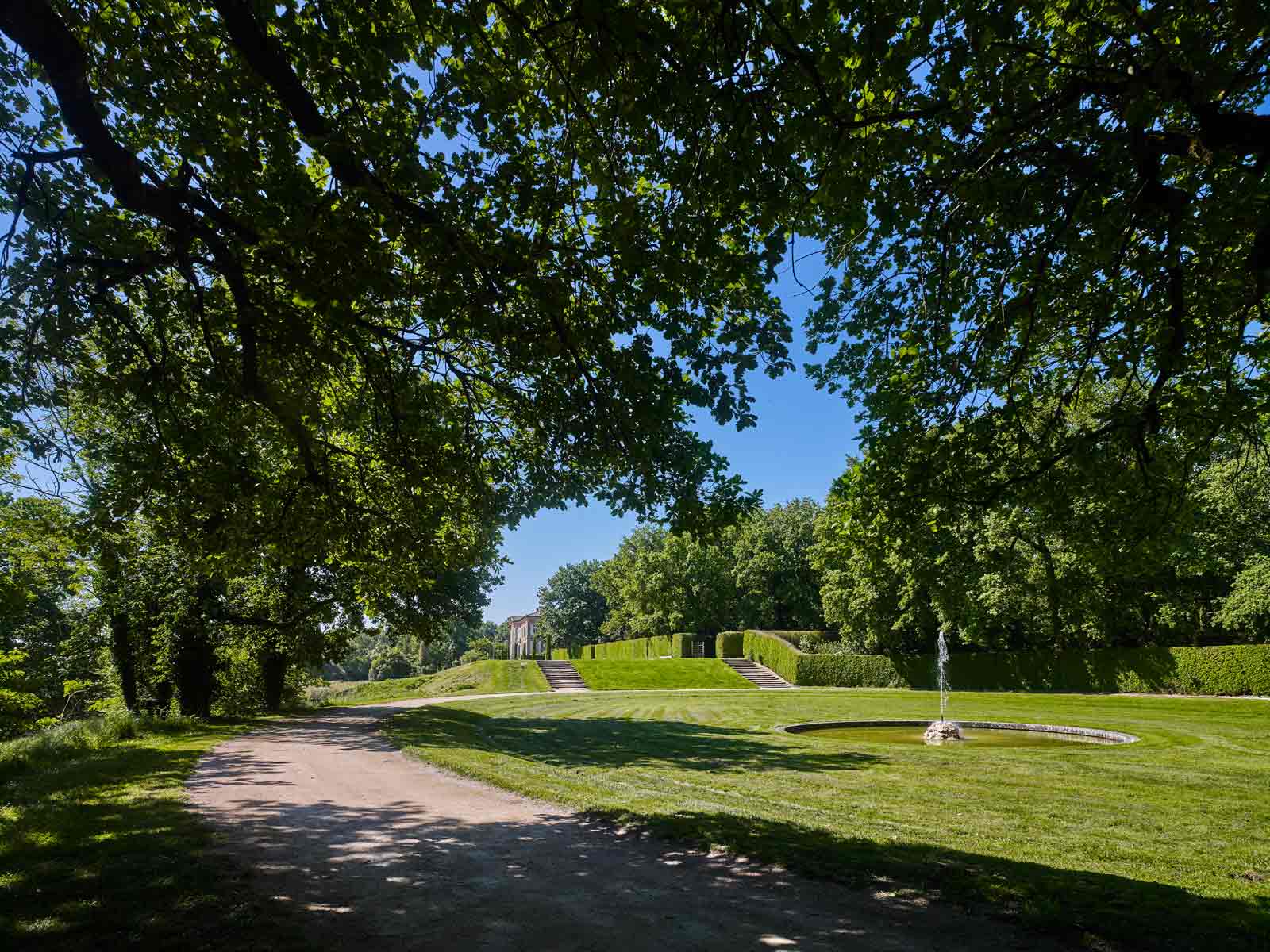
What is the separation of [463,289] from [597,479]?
117 inches

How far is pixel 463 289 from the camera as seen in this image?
19.3 ft

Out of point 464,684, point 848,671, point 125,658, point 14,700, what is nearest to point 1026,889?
point 14,700

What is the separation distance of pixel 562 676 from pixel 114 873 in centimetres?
3707

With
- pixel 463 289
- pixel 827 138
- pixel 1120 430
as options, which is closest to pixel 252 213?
pixel 463 289

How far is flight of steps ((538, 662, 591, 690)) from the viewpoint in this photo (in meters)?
38.8

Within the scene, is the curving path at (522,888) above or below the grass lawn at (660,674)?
above

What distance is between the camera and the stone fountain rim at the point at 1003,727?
15703 millimetres

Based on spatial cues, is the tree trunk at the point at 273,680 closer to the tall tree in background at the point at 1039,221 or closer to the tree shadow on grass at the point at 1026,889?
the tree shadow on grass at the point at 1026,889

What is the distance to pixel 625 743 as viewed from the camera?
15.2m

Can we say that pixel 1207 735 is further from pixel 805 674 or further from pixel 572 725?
pixel 805 674

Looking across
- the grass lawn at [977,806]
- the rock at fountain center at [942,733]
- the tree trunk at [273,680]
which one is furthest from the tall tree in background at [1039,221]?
the tree trunk at [273,680]

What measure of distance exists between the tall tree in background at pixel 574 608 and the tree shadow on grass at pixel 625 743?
6976 centimetres

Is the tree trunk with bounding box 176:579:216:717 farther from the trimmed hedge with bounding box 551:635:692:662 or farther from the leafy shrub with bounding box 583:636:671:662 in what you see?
the leafy shrub with bounding box 583:636:671:662

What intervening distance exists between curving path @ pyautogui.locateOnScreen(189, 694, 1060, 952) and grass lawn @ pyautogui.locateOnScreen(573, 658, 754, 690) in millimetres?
31605
